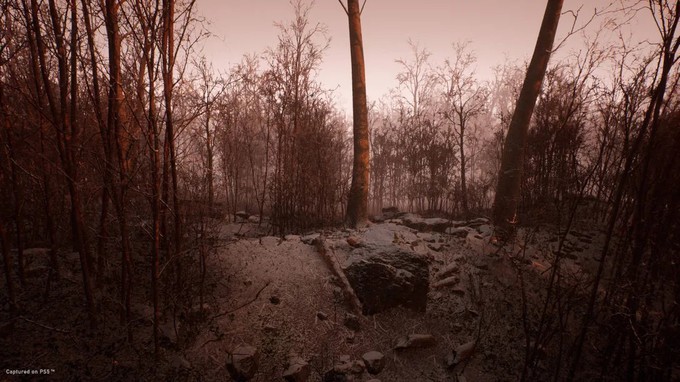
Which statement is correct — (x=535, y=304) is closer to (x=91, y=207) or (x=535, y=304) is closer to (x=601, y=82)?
(x=601, y=82)

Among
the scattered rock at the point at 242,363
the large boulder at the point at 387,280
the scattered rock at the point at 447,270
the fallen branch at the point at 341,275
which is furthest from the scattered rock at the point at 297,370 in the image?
the scattered rock at the point at 447,270

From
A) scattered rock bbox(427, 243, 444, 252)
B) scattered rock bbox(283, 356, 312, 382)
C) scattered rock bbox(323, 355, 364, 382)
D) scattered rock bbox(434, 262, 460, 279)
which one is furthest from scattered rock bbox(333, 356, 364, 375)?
scattered rock bbox(427, 243, 444, 252)

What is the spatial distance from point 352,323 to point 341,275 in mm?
698

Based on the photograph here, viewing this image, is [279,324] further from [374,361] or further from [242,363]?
[374,361]

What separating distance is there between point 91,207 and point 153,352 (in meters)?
2.58

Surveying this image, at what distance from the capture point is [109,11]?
231 cm

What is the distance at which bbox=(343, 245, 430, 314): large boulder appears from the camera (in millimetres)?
4109

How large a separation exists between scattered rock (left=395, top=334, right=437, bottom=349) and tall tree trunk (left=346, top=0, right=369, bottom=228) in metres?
3.04

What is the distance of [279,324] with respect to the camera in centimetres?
364

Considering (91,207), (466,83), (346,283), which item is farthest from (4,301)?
(466,83)

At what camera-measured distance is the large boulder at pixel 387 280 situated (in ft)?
13.5

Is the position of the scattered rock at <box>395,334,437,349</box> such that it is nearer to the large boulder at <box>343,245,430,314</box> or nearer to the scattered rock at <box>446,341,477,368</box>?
the scattered rock at <box>446,341,477,368</box>

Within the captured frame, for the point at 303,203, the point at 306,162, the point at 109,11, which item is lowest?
the point at 303,203

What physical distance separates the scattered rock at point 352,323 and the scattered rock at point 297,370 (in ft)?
2.46
